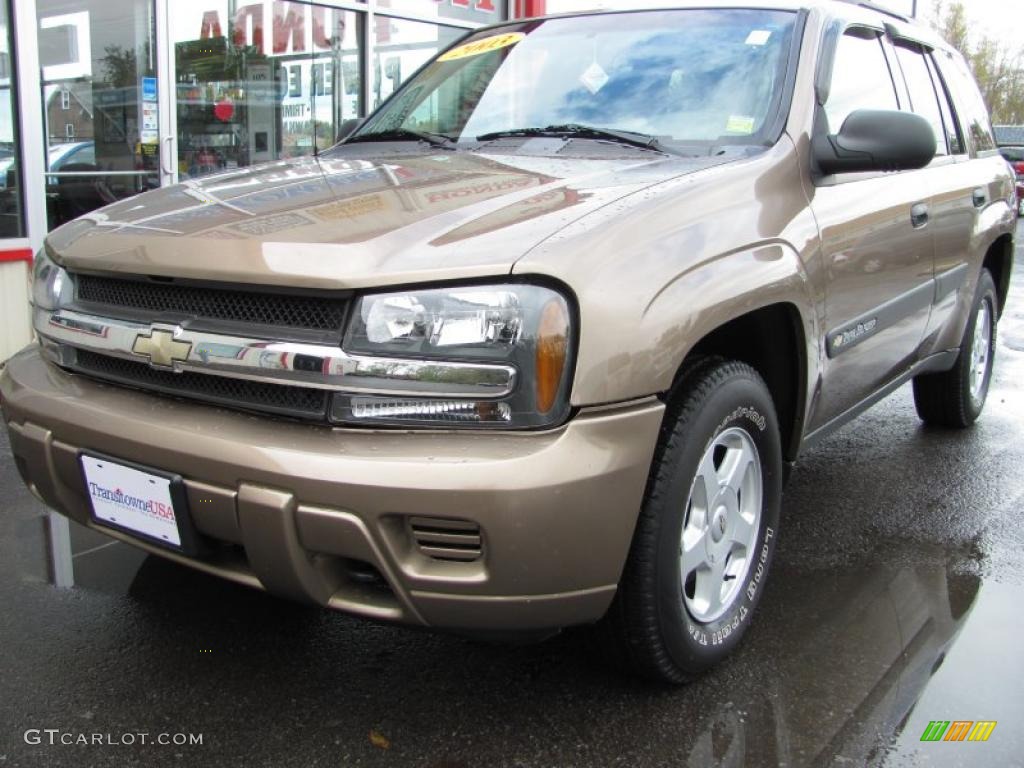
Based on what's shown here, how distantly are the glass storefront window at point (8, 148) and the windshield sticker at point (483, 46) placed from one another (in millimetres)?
3088

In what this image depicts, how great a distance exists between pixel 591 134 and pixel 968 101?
8.21 ft

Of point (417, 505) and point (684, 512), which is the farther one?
point (684, 512)

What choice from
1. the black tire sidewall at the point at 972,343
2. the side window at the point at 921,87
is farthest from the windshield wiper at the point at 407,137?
the black tire sidewall at the point at 972,343

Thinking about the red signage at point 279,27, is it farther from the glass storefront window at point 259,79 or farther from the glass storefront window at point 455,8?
the glass storefront window at point 455,8

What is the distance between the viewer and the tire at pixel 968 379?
4.58 metres

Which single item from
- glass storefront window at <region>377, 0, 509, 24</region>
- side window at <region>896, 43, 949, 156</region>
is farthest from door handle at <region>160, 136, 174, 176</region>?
side window at <region>896, 43, 949, 156</region>

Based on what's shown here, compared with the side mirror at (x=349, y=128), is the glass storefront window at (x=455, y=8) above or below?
above

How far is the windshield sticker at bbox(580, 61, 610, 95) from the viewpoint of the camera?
10.6 feet

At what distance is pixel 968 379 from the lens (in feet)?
15.5

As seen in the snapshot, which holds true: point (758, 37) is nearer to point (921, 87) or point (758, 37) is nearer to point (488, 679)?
point (921, 87)

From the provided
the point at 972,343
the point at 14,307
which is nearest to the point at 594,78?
the point at 972,343

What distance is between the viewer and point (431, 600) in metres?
Answer: 2.02

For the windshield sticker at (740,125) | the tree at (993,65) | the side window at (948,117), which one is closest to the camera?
the windshield sticker at (740,125)

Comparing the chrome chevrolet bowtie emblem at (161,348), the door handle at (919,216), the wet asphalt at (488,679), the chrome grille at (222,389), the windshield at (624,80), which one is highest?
the windshield at (624,80)
